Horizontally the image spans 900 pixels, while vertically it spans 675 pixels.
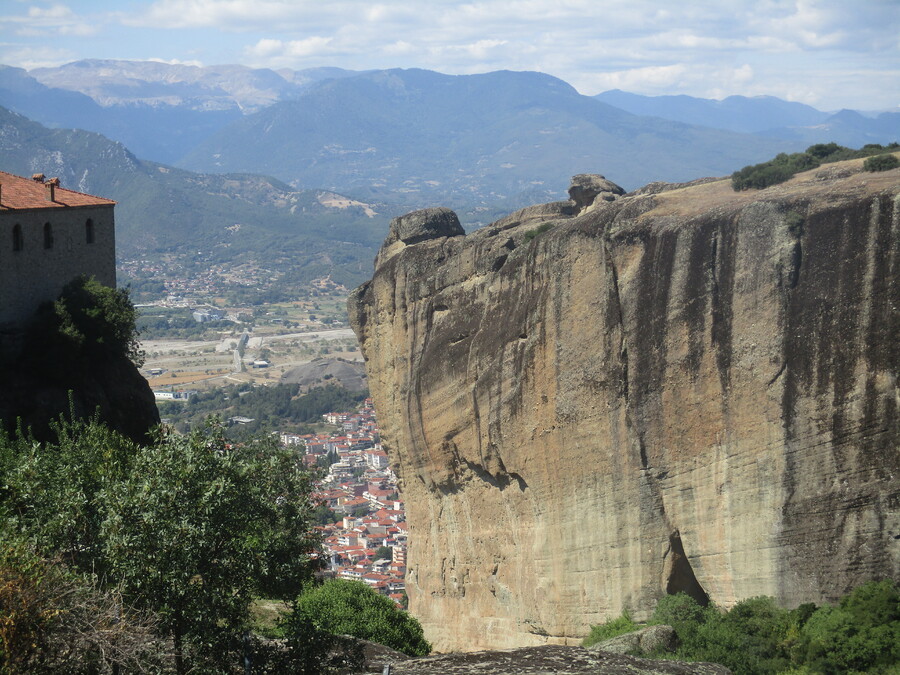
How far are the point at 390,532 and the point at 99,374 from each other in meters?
48.3

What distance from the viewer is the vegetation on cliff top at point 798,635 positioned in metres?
21.6

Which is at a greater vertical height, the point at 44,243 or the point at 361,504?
the point at 44,243

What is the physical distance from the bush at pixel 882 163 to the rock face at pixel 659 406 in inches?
21.6

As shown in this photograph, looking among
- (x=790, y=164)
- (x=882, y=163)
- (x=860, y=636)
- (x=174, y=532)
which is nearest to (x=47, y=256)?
(x=174, y=532)

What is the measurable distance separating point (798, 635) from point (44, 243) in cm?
2192

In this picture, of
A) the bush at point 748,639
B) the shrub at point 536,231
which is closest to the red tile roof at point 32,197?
the shrub at point 536,231

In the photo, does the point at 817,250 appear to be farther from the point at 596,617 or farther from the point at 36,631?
the point at 36,631

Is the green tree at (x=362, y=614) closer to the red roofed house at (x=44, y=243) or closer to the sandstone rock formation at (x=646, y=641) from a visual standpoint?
the sandstone rock formation at (x=646, y=641)

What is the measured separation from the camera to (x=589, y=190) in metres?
36.3

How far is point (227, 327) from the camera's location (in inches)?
6939

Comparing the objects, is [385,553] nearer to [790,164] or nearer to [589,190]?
[589,190]

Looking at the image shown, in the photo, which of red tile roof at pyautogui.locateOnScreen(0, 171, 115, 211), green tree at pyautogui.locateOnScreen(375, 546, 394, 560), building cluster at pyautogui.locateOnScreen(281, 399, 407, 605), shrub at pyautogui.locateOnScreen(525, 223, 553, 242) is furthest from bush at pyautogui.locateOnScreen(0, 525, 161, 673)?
green tree at pyautogui.locateOnScreen(375, 546, 394, 560)

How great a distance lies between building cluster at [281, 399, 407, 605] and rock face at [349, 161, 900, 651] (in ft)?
53.8

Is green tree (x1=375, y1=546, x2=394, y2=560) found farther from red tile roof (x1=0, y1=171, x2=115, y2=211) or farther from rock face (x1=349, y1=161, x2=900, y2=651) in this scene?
red tile roof (x1=0, y1=171, x2=115, y2=211)
